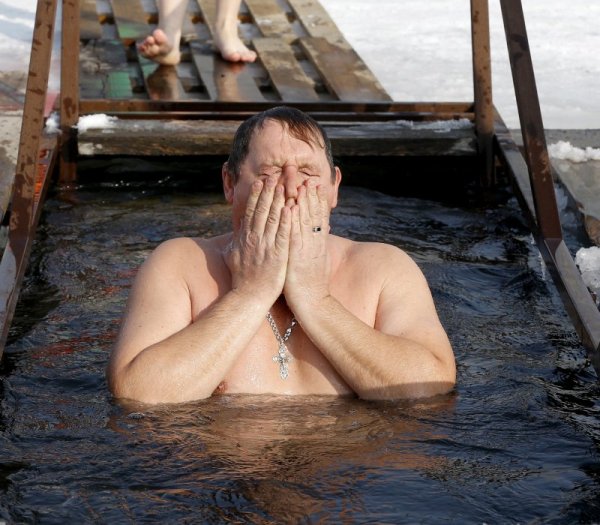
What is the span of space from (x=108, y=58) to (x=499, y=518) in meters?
6.09

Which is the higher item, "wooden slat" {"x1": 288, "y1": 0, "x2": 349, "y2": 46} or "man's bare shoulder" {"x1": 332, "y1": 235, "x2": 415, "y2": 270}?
"wooden slat" {"x1": 288, "y1": 0, "x2": 349, "y2": 46}

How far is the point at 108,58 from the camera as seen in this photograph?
850cm

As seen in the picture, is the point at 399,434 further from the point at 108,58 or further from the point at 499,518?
the point at 108,58

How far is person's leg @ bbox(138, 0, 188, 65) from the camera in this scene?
7.81 metres

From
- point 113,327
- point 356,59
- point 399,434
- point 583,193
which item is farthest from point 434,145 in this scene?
point 399,434

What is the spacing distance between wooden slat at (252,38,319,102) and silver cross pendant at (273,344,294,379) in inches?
144

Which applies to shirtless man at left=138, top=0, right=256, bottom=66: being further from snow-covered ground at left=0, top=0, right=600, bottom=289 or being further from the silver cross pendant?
the silver cross pendant

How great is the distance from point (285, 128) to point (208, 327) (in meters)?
0.66

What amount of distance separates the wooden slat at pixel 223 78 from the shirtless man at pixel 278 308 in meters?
3.66

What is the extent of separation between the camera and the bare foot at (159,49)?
25.6ft

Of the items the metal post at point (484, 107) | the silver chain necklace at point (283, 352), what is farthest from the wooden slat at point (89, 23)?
the silver chain necklace at point (283, 352)

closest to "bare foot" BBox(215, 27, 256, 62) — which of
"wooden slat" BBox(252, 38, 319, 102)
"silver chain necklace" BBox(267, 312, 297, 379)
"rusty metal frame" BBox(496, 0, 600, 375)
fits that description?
"wooden slat" BBox(252, 38, 319, 102)

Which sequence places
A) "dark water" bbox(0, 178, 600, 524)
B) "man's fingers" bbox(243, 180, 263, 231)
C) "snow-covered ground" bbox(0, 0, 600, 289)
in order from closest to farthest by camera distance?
"dark water" bbox(0, 178, 600, 524) < "man's fingers" bbox(243, 180, 263, 231) < "snow-covered ground" bbox(0, 0, 600, 289)

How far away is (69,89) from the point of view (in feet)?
21.5
